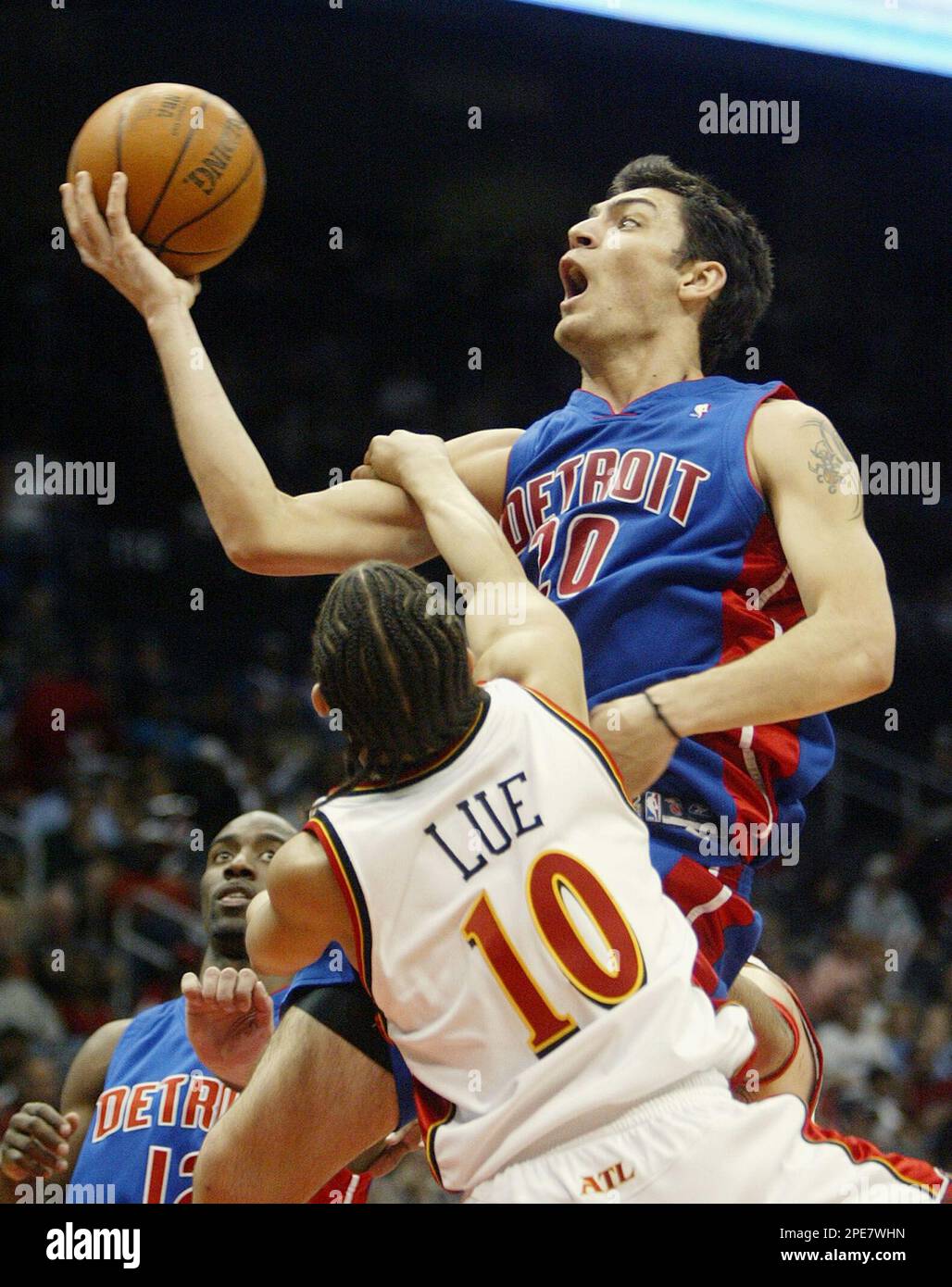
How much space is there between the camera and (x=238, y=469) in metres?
3.49

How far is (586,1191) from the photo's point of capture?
2584 millimetres

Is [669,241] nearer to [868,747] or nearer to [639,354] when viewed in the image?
[639,354]

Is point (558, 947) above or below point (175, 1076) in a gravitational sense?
above

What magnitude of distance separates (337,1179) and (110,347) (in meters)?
8.66

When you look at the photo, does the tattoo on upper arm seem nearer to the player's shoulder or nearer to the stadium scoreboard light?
the player's shoulder

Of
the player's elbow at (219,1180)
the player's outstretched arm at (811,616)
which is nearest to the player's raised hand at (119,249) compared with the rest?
the player's outstretched arm at (811,616)

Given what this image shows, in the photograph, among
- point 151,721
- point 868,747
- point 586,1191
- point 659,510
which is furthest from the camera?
point 868,747

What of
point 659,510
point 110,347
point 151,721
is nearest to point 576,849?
point 659,510

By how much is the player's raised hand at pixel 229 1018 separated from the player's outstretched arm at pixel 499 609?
0.78 metres

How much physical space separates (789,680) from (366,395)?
31.2ft

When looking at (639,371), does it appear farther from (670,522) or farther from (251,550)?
(251,550)

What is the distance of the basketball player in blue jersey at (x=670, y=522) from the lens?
10.4 feet

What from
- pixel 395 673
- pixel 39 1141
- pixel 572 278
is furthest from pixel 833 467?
pixel 39 1141

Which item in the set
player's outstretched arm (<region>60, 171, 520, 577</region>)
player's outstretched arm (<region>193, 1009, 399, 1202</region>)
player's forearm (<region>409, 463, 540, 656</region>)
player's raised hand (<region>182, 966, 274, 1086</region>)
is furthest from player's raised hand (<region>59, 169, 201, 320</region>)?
player's outstretched arm (<region>193, 1009, 399, 1202</region>)
